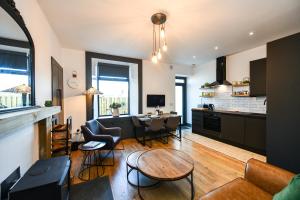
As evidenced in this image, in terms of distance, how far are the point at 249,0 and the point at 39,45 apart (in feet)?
10.3

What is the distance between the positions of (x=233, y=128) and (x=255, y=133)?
54 cm

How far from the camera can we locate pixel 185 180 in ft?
7.47

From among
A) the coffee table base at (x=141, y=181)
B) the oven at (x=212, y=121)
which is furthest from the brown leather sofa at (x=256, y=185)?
the oven at (x=212, y=121)

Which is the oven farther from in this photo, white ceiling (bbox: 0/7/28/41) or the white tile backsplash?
Result: white ceiling (bbox: 0/7/28/41)

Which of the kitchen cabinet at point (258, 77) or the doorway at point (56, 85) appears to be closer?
the doorway at point (56, 85)

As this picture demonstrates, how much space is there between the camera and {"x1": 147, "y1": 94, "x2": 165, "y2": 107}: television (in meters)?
5.06

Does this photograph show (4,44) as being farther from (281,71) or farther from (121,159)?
(281,71)

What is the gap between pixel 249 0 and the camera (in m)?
1.98

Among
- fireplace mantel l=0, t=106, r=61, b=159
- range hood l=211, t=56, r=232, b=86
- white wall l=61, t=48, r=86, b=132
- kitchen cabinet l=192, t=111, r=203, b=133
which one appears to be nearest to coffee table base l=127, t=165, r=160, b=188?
fireplace mantel l=0, t=106, r=61, b=159

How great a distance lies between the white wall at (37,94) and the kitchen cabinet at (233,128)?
4.38m

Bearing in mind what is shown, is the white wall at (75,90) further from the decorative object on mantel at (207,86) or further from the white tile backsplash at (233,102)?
the white tile backsplash at (233,102)

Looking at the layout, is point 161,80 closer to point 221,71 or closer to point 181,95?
point 181,95

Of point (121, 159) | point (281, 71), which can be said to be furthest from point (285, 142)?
Answer: point (121, 159)

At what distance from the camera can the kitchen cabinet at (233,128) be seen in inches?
145
